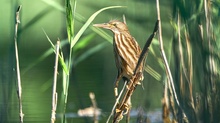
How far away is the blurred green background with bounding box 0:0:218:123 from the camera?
140 inches

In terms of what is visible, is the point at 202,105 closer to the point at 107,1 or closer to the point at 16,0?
the point at 16,0

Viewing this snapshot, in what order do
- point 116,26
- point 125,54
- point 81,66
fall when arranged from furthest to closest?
point 81,66 < point 116,26 < point 125,54

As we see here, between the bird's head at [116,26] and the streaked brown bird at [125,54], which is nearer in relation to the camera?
the streaked brown bird at [125,54]

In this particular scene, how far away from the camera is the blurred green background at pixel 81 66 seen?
3551 millimetres

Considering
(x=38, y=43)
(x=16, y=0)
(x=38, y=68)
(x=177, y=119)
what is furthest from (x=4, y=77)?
(x=38, y=43)

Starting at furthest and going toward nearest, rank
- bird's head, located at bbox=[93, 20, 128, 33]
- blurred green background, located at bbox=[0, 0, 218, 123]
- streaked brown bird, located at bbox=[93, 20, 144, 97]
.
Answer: bird's head, located at bbox=[93, 20, 128, 33]
blurred green background, located at bbox=[0, 0, 218, 123]
streaked brown bird, located at bbox=[93, 20, 144, 97]

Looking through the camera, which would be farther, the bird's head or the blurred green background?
the bird's head

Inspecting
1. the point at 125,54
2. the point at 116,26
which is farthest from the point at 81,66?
the point at 125,54

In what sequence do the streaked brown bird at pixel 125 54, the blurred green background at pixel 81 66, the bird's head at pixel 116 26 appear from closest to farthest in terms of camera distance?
the streaked brown bird at pixel 125 54 → the blurred green background at pixel 81 66 → the bird's head at pixel 116 26

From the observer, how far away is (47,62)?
741cm

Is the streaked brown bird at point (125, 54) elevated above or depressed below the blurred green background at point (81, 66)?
below

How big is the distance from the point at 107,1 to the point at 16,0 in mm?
2851

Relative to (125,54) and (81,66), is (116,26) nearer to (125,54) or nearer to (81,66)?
(125,54)

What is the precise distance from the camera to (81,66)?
23.5 ft
